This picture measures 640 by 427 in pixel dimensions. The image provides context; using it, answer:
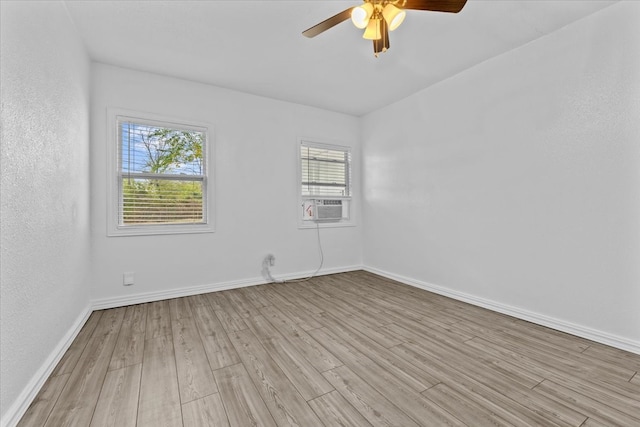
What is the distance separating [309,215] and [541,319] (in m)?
2.96

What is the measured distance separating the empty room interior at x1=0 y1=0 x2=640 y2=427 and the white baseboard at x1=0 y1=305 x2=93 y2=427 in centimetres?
1

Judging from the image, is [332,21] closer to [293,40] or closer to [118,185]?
[293,40]

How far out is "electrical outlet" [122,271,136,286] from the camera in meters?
3.04

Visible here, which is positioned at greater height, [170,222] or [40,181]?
[40,181]

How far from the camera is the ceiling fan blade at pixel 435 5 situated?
1599mm

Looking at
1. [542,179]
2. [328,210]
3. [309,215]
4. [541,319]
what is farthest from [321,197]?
[541,319]

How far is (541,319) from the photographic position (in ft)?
8.27

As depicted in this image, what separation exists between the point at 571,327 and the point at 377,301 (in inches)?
Result: 65.6

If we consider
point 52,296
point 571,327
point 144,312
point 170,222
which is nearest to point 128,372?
point 52,296

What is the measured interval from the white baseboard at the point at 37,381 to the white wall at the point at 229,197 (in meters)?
0.86

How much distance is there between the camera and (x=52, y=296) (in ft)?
6.11

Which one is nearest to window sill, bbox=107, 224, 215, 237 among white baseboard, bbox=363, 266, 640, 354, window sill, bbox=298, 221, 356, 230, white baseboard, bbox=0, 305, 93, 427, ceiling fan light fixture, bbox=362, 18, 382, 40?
white baseboard, bbox=0, 305, 93, 427

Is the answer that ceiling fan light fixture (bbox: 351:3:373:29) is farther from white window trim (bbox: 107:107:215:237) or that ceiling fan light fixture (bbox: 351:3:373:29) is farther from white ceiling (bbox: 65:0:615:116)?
white window trim (bbox: 107:107:215:237)

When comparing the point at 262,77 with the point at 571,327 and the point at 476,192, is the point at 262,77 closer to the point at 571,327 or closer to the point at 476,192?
the point at 476,192
